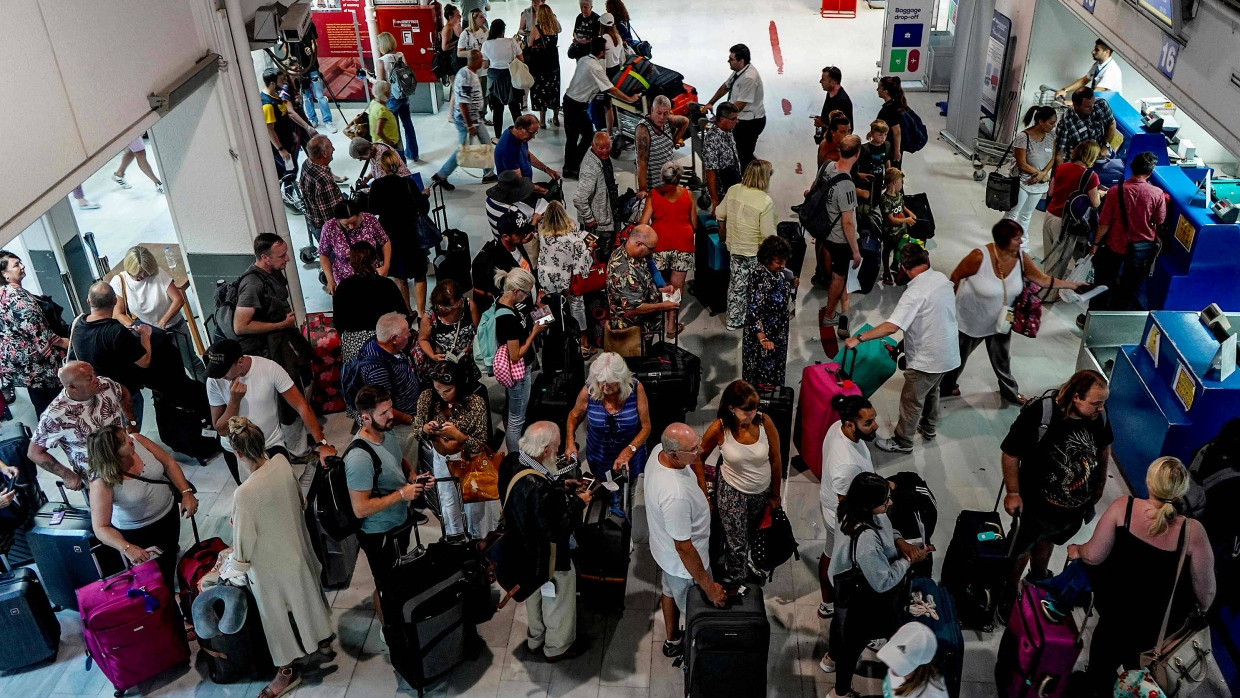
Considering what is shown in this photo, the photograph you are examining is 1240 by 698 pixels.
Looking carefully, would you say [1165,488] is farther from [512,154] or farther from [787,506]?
[512,154]

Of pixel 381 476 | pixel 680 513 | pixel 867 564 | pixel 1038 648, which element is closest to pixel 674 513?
pixel 680 513

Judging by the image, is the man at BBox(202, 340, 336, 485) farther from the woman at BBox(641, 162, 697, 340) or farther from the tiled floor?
the woman at BBox(641, 162, 697, 340)

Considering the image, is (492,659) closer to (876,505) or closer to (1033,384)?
(876,505)

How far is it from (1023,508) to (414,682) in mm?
3457

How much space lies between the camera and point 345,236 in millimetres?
7469

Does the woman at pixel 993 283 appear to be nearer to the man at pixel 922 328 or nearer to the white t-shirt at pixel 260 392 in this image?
the man at pixel 922 328

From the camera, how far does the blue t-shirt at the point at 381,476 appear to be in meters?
5.07

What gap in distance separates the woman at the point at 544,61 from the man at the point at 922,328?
718 centimetres

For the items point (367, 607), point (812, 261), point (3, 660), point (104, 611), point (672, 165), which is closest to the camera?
point (104, 611)

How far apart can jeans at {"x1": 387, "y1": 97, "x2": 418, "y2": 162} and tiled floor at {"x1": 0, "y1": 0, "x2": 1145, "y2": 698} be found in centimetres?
25

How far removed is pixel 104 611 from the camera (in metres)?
5.10

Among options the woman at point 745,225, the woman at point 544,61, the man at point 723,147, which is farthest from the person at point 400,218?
the woman at point 544,61

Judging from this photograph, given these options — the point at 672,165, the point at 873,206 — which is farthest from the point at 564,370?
the point at 873,206

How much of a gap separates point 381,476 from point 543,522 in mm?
969
